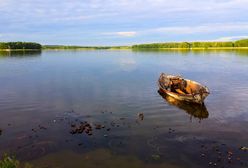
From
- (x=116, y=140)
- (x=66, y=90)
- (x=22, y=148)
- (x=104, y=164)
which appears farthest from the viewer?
(x=66, y=90)

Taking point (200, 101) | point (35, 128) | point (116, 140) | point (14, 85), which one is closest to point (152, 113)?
point (200, 101)

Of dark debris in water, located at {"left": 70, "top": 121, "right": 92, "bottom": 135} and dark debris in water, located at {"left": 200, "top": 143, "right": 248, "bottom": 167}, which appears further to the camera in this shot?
dark debris in water, located at {"left": 70, "top": 121, "right": 92, "bottom": 135}

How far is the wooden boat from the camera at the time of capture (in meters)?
37.0

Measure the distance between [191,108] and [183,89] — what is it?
353 inches

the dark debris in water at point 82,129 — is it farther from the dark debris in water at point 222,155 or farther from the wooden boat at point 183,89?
the wooden boat at point 183,89

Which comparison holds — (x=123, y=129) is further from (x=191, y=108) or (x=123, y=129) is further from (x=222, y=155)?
(x=191, y=108)

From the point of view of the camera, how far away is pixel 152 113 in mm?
33438

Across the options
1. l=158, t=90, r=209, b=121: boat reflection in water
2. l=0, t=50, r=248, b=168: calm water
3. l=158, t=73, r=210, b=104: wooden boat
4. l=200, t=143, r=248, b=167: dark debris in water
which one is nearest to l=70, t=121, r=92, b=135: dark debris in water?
l=0, t=50, r=248, b=168: calm water

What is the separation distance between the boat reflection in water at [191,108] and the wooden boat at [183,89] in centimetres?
48

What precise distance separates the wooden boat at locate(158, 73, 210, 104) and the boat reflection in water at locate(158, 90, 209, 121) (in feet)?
1.59

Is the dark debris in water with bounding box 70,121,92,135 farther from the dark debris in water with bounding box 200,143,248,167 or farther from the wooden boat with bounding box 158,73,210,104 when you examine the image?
the wooden boat with bounding box 158,73,210,104

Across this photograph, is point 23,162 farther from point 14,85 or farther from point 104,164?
point 14,85

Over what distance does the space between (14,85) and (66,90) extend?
40.5ft

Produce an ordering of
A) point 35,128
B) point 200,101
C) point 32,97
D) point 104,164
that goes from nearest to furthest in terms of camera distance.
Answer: point 104,164 < point 35,128 < point 200,101 < point 32,97
